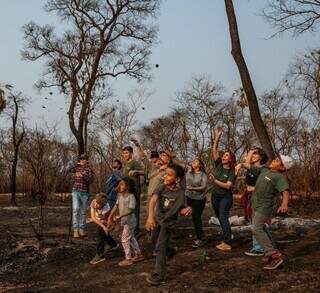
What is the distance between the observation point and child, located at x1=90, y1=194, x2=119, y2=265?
25.8 ft

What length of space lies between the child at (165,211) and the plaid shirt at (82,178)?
143 inches

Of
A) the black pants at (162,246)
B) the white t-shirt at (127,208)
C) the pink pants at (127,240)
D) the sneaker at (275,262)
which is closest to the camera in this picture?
the black pants at (162,246)

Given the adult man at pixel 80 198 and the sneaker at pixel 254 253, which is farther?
the adult man at pixel 80 198

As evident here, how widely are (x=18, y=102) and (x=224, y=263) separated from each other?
19.3m

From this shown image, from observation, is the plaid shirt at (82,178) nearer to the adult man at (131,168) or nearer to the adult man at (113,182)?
the adult man at (113,182)

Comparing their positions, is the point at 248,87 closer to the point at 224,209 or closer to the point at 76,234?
the point at 224,209

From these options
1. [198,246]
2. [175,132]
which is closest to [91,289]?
→ [198,246]

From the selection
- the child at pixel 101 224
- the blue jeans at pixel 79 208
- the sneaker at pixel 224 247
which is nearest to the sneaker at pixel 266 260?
the sneaker at pixel 224 247

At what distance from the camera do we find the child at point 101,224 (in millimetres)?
7855

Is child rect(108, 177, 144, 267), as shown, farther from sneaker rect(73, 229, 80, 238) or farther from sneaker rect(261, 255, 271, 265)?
sneaker rect(73, 229, 80, 238)

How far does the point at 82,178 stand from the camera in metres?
9.99

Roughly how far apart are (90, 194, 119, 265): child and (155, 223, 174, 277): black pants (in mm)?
1525

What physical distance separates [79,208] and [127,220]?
259cm

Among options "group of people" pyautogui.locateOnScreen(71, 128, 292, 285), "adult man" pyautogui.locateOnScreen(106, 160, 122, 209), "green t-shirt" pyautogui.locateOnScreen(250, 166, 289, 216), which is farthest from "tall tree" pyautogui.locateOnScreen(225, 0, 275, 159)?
"green t-shirt" pyautogui.locateOnScreen(250, 166, 289, 216)
